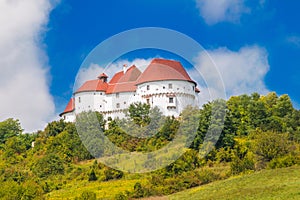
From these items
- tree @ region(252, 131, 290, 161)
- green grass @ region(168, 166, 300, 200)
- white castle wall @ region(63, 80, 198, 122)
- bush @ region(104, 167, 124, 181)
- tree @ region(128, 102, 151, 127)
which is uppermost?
white castle wall @ region(63, 80, 198, 122)

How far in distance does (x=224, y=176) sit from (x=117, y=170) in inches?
360

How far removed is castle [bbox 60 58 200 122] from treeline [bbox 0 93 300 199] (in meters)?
3.42

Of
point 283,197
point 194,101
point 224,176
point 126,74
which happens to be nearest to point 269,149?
point 224,176

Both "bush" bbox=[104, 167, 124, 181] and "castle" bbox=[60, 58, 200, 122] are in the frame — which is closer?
"bush" bbox=[104, 167, 124, 181]

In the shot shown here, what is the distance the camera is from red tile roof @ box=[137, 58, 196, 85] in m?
47.0

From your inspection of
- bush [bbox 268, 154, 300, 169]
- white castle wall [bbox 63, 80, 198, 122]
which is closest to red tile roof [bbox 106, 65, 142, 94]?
white castle wall [bbox 63, 80, 198, 122]

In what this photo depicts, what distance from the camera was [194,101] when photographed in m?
45.3

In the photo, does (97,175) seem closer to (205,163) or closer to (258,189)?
(205,163)

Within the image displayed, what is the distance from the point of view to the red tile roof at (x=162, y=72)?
4697 cm

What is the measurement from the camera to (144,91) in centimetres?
4816

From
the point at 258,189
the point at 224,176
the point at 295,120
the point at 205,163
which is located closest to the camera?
the point at 258,189

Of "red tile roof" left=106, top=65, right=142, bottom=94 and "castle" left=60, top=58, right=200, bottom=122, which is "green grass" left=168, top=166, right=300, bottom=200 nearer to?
"castle" left=60, top=58, right=200, bottom=122

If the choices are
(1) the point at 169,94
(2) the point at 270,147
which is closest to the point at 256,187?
(2) the point at 270,147

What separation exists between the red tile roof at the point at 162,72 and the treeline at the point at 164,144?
4.73 meters
